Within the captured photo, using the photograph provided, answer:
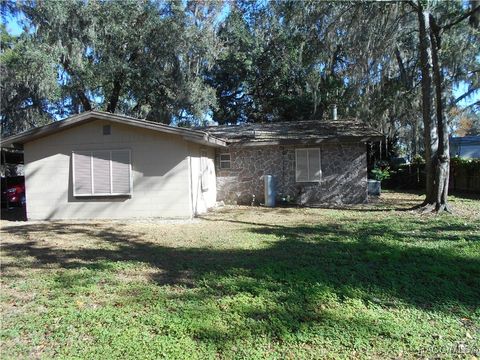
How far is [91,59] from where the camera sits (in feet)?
68.3

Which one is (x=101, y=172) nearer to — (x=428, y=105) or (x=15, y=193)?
(x=15, y=193)

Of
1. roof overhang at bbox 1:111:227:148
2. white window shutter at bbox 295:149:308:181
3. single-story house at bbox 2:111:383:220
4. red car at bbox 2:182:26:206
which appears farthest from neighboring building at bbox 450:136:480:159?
red car at bbox 2:182:26:206

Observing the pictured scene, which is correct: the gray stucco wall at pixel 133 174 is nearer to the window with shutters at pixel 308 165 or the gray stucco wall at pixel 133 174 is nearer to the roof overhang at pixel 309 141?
the roof overhang at pixel 309 141

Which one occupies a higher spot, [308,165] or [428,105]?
[428,105]

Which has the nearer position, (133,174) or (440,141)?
(133,174)

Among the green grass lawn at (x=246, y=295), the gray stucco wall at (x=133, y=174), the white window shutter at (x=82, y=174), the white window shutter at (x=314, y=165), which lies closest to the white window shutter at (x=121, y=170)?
the gray stucco wall at (x=133, y=174)

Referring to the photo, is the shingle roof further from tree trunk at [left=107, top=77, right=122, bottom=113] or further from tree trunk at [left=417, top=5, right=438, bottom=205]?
tree trunk at [left=107, top=77, right=122, bottom=113]

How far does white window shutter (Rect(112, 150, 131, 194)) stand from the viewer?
12602 mm

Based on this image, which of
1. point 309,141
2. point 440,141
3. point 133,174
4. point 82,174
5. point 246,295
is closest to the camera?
point 246,295

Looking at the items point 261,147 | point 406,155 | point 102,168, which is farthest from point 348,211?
point 406,155

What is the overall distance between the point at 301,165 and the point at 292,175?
1.70 feet

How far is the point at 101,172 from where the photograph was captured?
41.9 ft

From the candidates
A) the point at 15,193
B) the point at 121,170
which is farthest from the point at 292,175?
the point at 15,193

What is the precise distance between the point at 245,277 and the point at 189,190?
674 cm
